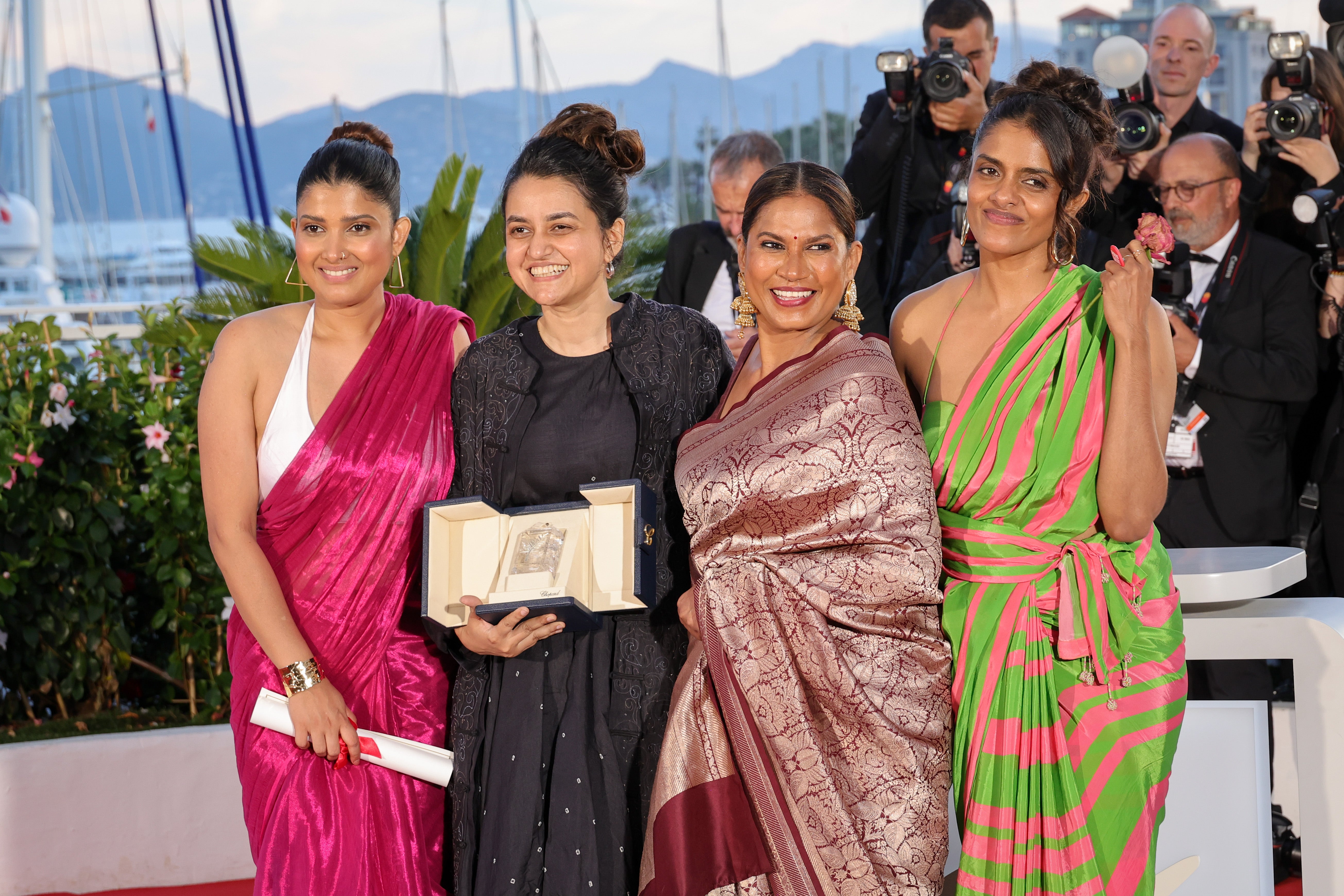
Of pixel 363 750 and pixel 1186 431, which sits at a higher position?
pixel 1186 431

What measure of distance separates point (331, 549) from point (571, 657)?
58cm

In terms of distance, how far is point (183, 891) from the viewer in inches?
158

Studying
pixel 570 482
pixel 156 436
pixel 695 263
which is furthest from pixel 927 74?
pixel 156 436

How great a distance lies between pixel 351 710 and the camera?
258 centimetres

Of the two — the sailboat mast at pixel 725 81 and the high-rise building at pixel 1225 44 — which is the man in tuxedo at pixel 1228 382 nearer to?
the sailboat mast at pixel 725 81

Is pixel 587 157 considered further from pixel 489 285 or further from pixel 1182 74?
pixel 1182 74

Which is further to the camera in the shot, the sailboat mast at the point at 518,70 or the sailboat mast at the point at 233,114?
the sailboat mast at the point at 518,70

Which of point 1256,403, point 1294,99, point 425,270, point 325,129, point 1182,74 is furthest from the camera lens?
point 325,129

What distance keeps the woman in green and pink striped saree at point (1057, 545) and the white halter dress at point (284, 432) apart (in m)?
1.33

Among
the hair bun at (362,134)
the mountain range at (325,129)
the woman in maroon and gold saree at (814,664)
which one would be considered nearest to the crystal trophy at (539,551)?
the woman in maroon and gold saree at (814,664)

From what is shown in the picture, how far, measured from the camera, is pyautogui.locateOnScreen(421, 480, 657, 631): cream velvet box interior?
224 cm

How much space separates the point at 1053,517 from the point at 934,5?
2830 mm

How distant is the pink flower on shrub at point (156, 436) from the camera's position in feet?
14.0

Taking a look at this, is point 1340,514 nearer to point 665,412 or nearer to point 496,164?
→ point 665,412
